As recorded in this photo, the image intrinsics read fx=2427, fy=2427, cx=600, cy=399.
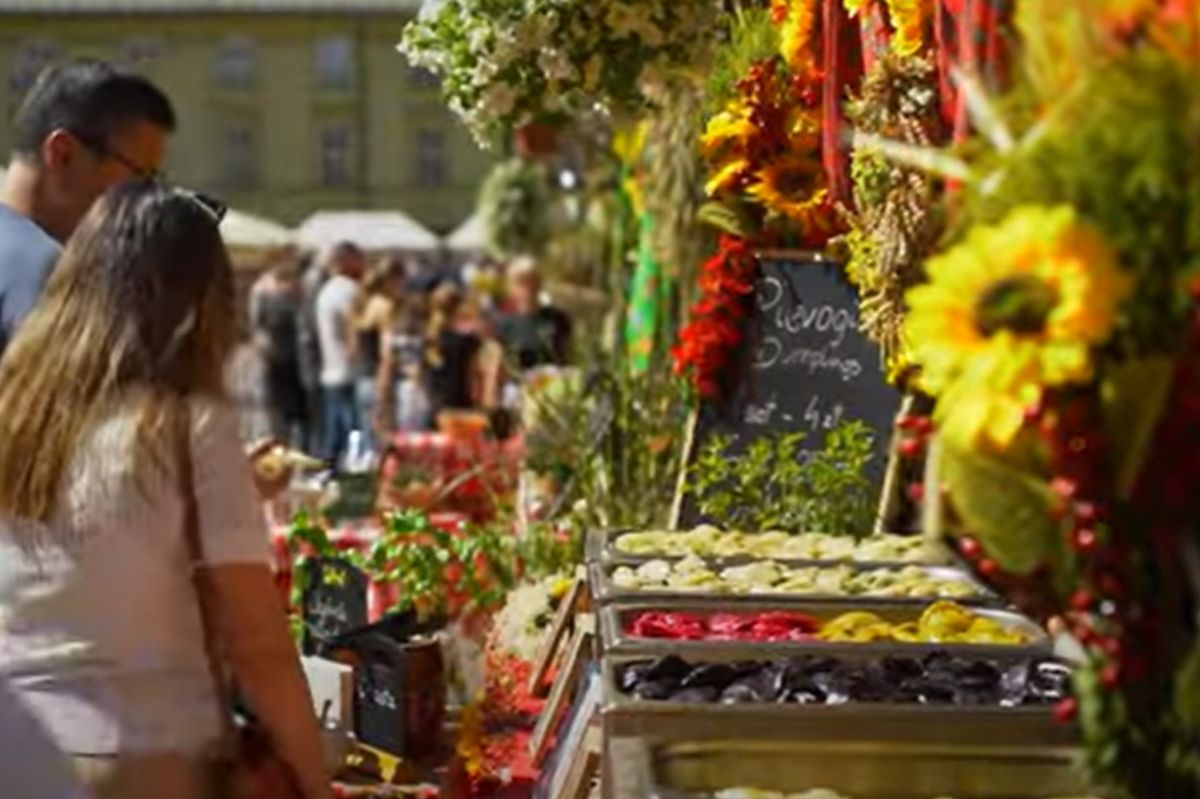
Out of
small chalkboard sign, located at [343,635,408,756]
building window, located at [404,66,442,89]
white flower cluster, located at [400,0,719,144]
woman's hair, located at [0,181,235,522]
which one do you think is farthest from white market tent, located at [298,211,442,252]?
woman's hair, located at [0,181,235,522]

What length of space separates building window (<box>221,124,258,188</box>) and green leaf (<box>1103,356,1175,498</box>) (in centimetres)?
5166

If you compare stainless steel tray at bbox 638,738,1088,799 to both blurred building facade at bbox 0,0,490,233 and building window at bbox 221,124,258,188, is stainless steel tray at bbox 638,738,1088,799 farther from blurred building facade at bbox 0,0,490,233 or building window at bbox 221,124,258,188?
building window at bbox 221,124,258,188

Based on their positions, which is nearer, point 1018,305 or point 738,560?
point 1018,305

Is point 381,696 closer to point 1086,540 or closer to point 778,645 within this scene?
point 778,645

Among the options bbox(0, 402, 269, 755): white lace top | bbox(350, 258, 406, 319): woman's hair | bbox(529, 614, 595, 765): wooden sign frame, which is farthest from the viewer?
bbox(350, 258, 406, 319): woman's hair

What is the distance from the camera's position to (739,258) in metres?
5.93

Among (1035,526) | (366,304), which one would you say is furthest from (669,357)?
(366,304)

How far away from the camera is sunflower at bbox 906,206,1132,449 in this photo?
85.7 inches

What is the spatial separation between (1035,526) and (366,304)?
1405cm

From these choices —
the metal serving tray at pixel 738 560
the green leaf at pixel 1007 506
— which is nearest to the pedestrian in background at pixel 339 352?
the metal serving tray at pixel 738 560

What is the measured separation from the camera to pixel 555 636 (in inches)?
223

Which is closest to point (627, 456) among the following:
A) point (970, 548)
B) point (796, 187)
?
point (796, 187)

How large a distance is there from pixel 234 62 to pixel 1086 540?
5029 cm

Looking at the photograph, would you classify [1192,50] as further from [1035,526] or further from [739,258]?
[739,258]
